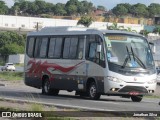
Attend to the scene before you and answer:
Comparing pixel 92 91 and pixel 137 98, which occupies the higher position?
pixel 92 91

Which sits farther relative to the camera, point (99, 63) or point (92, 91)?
point (92, 91)

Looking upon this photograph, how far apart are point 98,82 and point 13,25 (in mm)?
114051

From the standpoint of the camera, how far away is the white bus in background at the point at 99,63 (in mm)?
23453

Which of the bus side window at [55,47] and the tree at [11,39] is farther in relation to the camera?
the tree at [11,39]

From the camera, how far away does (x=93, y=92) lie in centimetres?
2425

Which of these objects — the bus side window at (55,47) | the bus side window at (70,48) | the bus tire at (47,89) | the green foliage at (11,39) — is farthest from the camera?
the green foliage at (11,39)

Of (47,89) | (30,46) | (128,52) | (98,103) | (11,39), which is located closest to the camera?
(98,103)

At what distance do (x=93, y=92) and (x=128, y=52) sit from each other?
7.38 feet

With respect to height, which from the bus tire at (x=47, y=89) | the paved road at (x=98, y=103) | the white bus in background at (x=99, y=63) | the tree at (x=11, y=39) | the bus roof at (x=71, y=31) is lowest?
the tree at (x=11, y=39)

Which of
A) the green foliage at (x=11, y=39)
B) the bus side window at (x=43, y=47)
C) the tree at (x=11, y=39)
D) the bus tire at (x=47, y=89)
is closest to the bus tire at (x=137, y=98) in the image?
the bus tire at (x=47, y=89)

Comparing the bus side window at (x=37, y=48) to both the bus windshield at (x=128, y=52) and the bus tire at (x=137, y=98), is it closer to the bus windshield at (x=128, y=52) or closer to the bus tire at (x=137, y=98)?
the bus windshield at (x=128, y=52)

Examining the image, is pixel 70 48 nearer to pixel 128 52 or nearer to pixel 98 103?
pixel 128 52

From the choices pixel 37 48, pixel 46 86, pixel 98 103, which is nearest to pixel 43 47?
pixel 37 48

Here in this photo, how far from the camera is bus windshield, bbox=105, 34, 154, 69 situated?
930 inches
